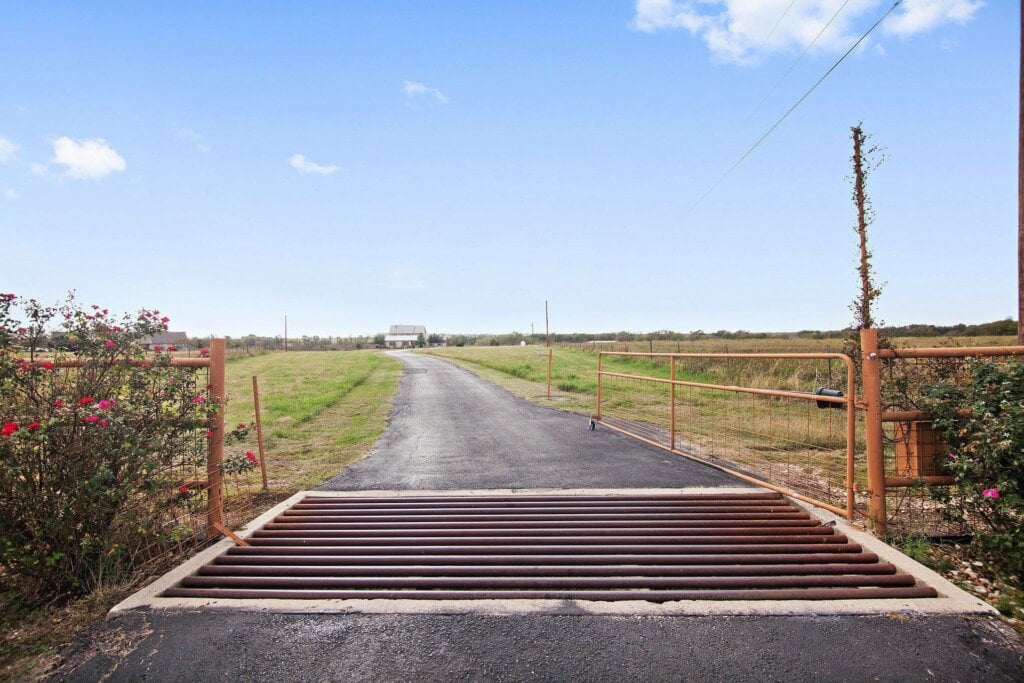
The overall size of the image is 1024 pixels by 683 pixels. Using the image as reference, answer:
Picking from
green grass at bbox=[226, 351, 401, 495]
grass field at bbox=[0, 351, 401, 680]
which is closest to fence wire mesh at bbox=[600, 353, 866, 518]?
green grass at bbox=[226, 351, 401, 495]

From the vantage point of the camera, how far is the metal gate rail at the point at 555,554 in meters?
3.37

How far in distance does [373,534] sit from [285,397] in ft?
40.5

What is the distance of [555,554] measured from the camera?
3863mm

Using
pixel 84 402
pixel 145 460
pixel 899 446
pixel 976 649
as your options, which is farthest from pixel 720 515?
pixel 84 402

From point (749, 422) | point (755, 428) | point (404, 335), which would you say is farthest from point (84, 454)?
point (404, 335)

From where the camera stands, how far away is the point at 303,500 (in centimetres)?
520

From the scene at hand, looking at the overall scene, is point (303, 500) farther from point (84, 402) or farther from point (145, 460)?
point (84, 402)

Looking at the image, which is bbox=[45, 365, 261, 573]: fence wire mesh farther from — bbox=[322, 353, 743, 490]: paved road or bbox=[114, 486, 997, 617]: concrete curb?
bbox=[322, 353, 743, 490]: paved road

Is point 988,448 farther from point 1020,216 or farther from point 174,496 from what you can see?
point 174,496

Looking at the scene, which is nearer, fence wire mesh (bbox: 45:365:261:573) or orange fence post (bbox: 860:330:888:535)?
fence wire mesh (bbox: 45:365:261:573)

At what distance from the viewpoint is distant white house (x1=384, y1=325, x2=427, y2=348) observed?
118444mm

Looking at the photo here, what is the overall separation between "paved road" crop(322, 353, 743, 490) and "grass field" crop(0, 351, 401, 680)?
0.51 m

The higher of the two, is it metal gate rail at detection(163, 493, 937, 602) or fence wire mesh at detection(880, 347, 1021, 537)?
fence wire mesh at detection(880, 347, 1021, 537)

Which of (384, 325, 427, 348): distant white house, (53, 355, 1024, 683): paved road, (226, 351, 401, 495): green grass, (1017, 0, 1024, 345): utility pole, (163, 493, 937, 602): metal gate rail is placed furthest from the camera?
(384, 325, 427, 348): distant white house
